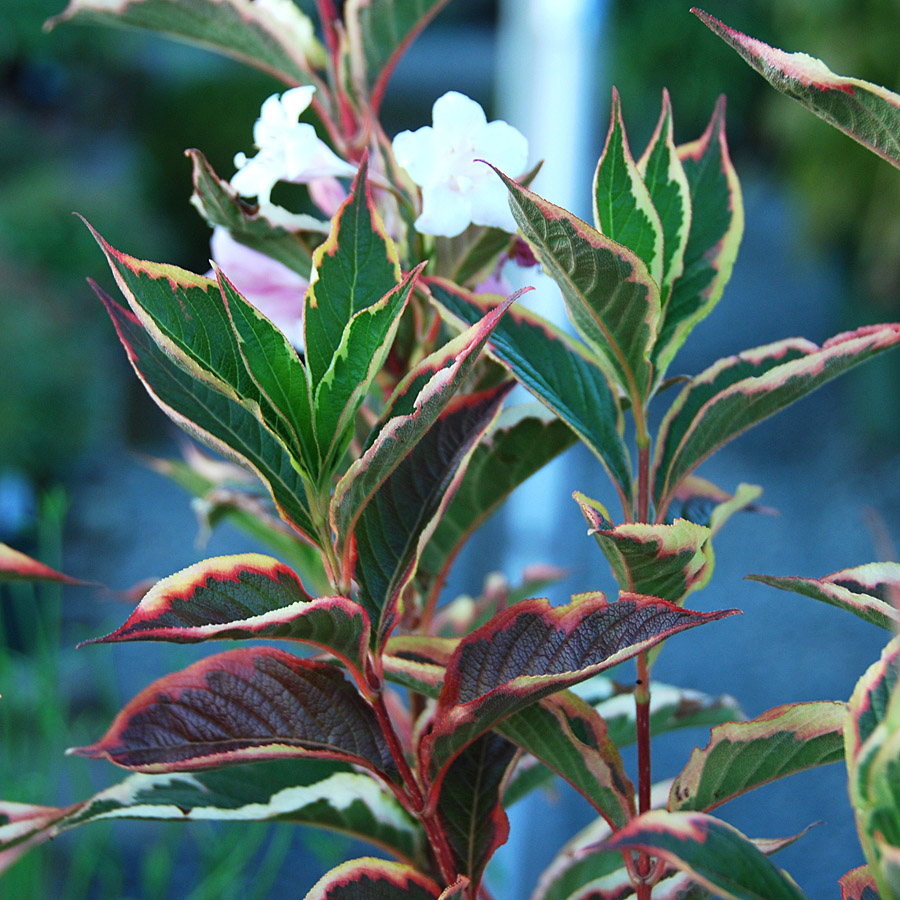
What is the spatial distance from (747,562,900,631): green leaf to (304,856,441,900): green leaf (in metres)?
0.15

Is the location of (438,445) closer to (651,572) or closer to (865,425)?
(651,572)

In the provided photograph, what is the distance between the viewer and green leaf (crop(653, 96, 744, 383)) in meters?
0.33

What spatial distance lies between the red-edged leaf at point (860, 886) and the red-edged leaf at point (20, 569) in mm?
259

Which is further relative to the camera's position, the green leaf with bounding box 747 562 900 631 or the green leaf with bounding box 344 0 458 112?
the green leaf with bounding box 344 0 458 112

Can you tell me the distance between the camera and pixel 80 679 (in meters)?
1.91

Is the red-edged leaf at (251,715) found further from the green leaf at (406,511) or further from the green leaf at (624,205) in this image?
the green leaf at (624,205)

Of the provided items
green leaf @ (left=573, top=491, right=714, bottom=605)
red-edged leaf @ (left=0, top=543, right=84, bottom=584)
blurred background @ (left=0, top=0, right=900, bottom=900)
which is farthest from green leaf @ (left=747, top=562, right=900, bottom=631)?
blurred background @ (left=0, top=0, right=900, bottom=900)

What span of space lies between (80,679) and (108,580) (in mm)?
742

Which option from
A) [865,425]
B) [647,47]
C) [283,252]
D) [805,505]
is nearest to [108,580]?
[805,505]

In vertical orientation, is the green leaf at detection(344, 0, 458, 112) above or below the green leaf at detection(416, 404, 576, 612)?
above

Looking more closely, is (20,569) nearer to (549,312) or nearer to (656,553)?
(656,553)

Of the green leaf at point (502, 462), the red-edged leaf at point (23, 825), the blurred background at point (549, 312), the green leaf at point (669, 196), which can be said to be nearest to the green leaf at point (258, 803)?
the red-edged leaf at point (23, 825)

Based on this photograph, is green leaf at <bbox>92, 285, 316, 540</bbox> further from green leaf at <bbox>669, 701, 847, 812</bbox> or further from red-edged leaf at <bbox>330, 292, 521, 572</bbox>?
green leaf at <bbox>669, 701, 847, 812</bbox>

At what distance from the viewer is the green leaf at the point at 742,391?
0.28 metres
